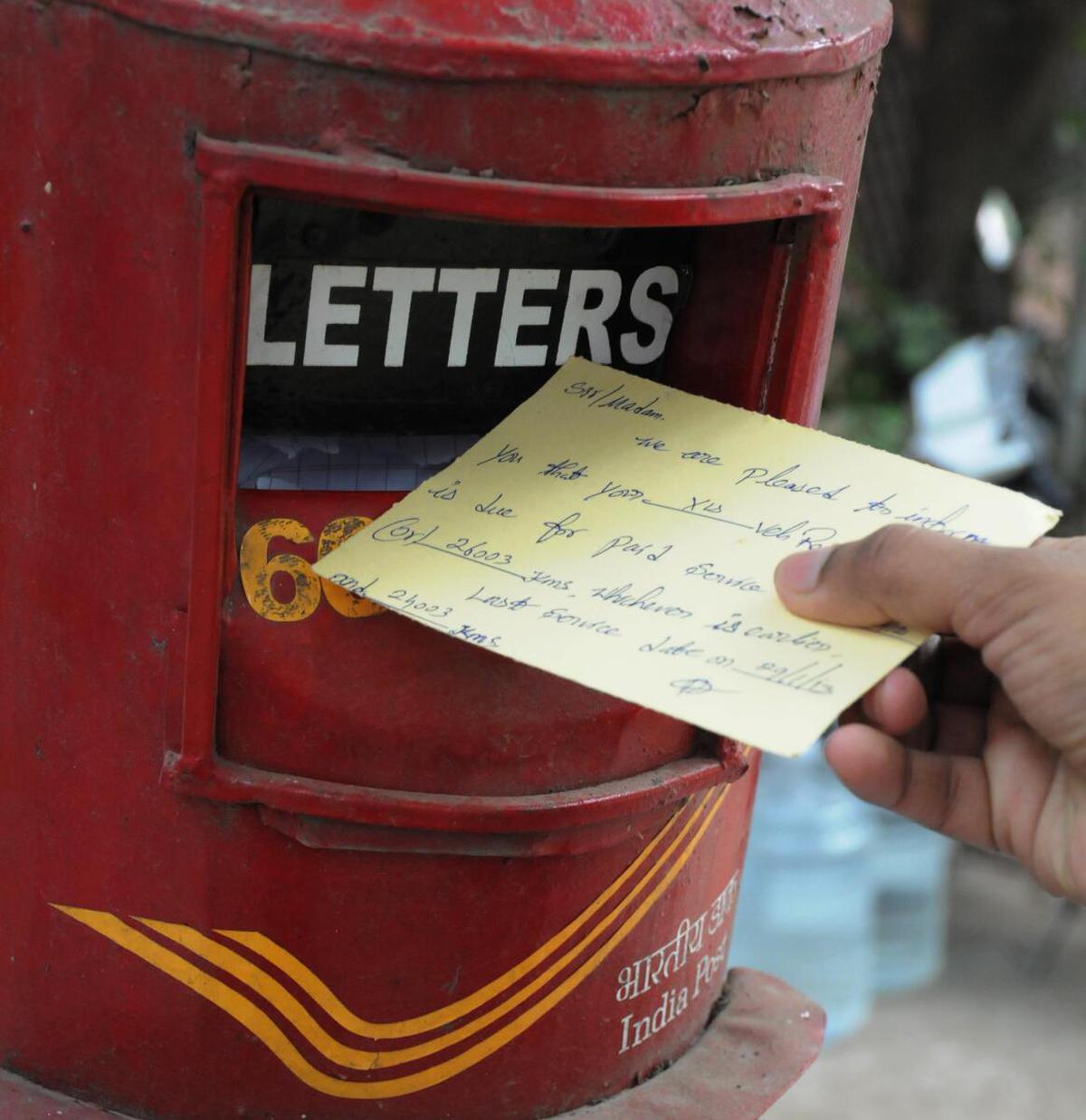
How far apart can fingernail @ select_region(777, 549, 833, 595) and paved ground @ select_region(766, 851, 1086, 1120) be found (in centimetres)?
271

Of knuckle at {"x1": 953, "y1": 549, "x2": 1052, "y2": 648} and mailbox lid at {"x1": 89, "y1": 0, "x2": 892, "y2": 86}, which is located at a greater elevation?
mailbox lid at {"x1": 89, "y1": 0, "x2": 892, "y2": 86}

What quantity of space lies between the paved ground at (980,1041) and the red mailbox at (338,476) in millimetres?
2297

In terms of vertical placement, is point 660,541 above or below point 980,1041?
above

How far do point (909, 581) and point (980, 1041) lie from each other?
3.03 metres

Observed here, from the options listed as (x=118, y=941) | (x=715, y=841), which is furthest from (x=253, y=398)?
(x=715, y=841)

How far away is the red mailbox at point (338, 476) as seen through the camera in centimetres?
121

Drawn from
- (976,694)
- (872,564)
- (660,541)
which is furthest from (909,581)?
→ (976,694)

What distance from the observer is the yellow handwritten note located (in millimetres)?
1232

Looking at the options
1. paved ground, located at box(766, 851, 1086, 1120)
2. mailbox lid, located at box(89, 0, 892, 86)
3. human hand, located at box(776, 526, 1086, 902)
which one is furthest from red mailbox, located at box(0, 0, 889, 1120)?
paved ground, located at box(766, 851, 1086, 1120)

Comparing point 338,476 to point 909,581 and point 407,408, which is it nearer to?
point 407,408

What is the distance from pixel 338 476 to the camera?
1456mm

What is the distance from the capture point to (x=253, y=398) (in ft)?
4.83

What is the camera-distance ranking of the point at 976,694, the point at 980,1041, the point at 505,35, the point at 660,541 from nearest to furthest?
the point at 505,35
the point at 660,541
the point at 976,694
the point at 980,1041

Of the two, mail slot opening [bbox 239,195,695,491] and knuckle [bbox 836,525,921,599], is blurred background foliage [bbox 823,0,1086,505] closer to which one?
mail slot opening [bbox 239,195,695,491]
